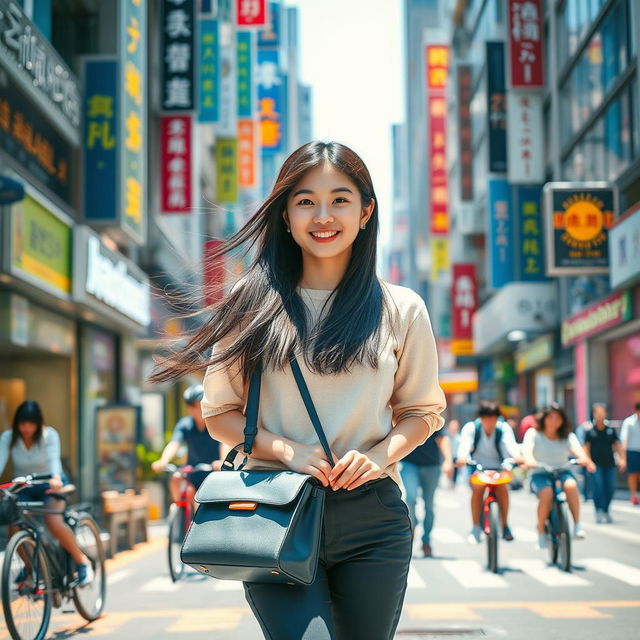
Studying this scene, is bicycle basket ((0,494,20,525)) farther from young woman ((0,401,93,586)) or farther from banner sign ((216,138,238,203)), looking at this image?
banner sign ((216,138,238,203))

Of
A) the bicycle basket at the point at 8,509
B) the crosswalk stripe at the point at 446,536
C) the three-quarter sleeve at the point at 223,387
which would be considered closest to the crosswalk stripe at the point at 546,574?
the crosswalk stripe at the point at 446,536

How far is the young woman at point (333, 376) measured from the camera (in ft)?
8.78

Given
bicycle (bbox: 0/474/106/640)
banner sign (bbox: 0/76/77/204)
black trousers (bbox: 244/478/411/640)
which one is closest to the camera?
black trousers (bbox: 244/478/411/640)

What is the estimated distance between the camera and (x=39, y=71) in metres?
15.5

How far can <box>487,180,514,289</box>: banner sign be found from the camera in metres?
32.2

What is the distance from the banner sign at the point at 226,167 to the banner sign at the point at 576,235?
17.7m

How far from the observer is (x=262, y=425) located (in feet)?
9.17

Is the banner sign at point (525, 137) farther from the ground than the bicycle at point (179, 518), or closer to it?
farther from the ground

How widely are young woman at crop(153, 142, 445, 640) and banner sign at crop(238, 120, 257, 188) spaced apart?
42.0m

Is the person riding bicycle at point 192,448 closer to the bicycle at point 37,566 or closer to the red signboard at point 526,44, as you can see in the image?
the bicycle at point 37,566

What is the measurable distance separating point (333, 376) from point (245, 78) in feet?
126

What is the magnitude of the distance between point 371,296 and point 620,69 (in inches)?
855

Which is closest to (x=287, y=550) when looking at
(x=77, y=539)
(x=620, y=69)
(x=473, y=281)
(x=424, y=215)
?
(x=77, y=539)

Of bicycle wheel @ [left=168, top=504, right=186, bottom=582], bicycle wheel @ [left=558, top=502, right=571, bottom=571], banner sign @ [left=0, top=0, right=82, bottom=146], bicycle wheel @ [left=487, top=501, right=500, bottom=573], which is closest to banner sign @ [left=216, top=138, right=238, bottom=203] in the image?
banner sign @ [left=0, top=0, right=82, bottom=146]
